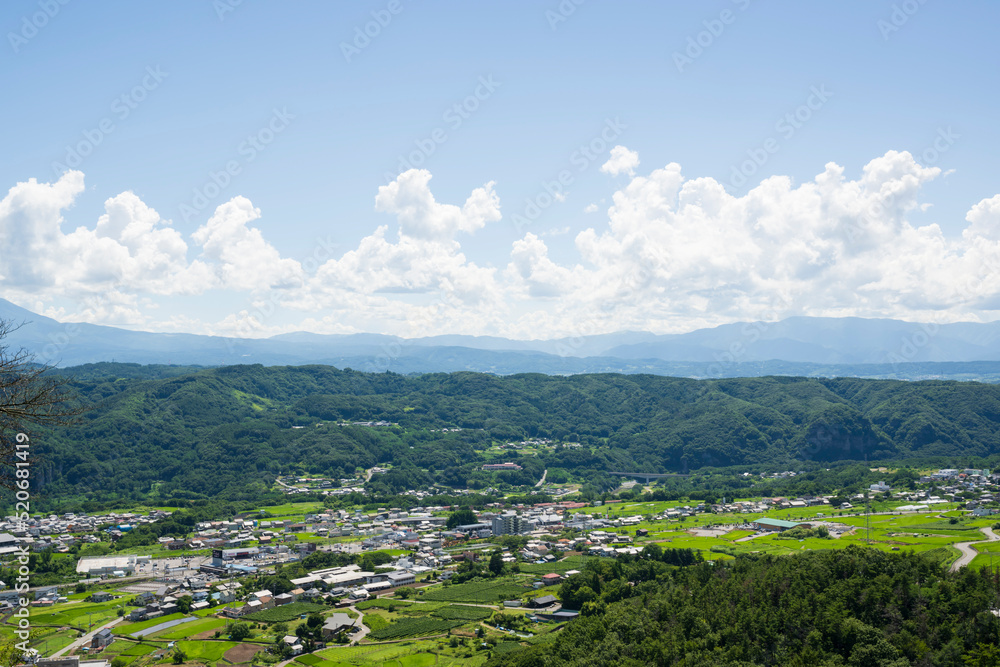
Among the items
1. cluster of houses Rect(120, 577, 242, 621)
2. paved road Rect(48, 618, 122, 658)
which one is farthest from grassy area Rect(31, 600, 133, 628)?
cluster of houses Rect(120, 577, 242, 621)

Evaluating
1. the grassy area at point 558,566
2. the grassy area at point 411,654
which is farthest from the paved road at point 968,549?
the grassy area at point 411,654

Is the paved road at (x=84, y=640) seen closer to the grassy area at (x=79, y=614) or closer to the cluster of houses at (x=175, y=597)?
the grassy area at (x=79, y=614)

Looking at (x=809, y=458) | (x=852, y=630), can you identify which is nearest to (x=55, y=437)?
(x=852, y=630)

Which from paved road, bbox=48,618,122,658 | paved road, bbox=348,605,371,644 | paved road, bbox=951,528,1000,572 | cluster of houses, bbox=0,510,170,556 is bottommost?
cluster of houses, bbox=0,510,170,556

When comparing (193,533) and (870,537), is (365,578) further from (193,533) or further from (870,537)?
(870,537)

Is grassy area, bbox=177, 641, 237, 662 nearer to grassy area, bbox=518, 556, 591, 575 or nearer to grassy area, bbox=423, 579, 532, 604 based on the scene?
grassy area, bbox=423, 579, 532, 604

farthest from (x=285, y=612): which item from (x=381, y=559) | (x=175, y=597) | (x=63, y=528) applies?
(x=63, y=528)
